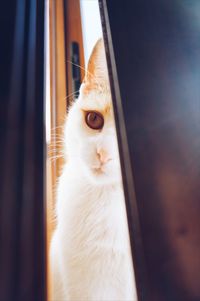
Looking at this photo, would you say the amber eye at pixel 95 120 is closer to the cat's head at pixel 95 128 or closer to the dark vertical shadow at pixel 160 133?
the cat's head at pixel 95 128

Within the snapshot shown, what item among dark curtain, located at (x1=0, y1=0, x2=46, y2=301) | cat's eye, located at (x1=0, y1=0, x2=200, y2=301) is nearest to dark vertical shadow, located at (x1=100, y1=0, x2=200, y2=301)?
cat's eye, located at (x1=0, y1=0, x2=200, y2=301)

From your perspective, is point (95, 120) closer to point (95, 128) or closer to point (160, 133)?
point (95, 128)

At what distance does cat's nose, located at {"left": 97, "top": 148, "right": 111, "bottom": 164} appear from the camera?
56 cm

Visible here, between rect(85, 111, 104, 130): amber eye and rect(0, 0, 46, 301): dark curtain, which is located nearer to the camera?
rect(0, 0, 46, 301): dark curtain

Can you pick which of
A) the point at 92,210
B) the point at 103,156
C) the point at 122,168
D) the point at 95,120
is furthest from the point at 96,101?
the point at 122,168

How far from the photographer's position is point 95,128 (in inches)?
25.2

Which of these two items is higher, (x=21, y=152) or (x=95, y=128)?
(x=95, y=128)

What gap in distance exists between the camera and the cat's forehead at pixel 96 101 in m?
0.63

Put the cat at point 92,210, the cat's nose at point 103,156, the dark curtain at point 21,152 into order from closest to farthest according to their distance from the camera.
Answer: the dark curtain at point 21,152 < the cat at point 92,210 < the cat's nose at point 103,156

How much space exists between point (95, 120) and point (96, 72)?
0.15 meters

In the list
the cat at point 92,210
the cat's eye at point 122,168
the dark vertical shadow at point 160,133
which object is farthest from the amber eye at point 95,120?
the dark vertical shadow at point 160,133

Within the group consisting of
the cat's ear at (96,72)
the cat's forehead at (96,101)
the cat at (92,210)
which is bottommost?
the cat at (92,210)

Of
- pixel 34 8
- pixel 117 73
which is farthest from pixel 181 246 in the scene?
pixel 34 8

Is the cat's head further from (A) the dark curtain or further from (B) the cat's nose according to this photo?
(A) the dark curtain
